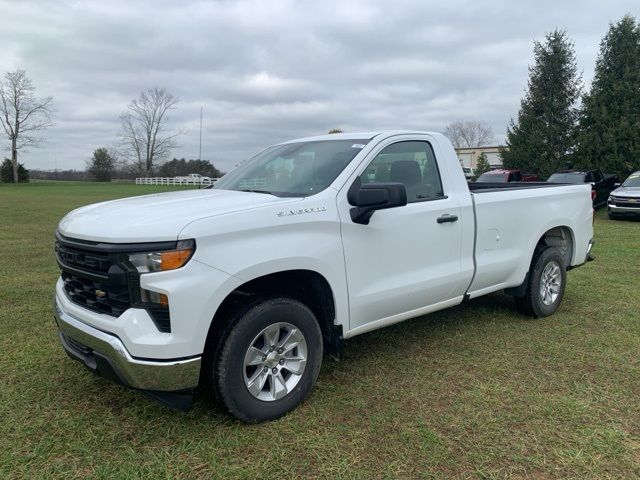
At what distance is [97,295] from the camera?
307 cm

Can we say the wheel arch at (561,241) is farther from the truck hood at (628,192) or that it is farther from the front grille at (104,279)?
the truck hood at (628,192)

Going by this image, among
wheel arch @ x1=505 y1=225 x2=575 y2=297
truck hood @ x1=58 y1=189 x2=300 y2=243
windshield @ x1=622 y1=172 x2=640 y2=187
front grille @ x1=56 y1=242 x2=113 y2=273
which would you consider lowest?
wheel arch @ x1=505 y1=225 x2=575 y2=297

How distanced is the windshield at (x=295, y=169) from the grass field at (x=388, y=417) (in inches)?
59.2

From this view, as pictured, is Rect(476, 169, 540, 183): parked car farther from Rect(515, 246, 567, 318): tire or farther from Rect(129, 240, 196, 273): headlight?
Rect(129, 240, 196, 273): headlight

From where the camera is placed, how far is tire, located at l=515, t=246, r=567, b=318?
5.37m

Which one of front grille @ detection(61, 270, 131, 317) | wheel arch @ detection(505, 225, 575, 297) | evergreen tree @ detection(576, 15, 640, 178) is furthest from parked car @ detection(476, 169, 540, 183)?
front grille @ detection(61, 270, 131, 317)

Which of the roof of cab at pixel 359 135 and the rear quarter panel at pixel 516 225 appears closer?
the roof of cab at pixel 359 135

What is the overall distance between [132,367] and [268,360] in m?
0.84

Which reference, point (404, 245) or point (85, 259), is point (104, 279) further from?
point (404, 245)

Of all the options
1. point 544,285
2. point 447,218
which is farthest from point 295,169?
point 544,285

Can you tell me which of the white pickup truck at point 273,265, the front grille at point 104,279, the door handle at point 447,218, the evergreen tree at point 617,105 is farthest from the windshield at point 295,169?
the evergreen tree at point 617,105

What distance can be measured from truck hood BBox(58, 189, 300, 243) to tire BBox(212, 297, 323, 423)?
25.8 inches

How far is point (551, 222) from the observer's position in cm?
545

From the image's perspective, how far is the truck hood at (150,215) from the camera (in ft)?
9.30
